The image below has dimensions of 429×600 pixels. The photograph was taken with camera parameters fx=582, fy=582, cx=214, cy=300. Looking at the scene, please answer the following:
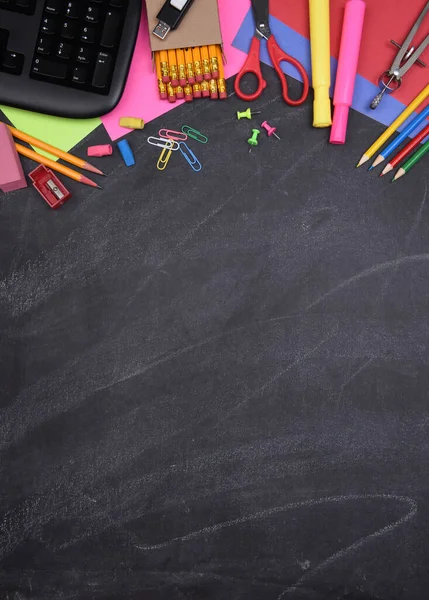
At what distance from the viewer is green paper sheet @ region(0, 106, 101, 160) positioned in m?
0.95

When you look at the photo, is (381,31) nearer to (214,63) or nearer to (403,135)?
(403,135)

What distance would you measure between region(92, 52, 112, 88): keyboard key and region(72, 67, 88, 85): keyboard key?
0.05 ft

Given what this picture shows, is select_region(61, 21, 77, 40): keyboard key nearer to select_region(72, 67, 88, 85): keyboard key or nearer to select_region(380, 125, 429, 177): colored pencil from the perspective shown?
select_region(72, 67, 88, 85): keyboard key

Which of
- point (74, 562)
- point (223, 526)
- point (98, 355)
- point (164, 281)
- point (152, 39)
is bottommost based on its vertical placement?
point (74, 562)

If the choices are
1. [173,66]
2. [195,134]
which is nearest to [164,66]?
[173,66]

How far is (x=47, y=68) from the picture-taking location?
34.9 inches

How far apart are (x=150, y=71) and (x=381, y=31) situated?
1.26ft

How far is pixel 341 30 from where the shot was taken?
3.12 ft

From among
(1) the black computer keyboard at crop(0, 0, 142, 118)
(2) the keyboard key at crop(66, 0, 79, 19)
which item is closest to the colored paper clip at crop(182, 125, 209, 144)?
(1) the black computer keyboard at crop(0, 0, 142, 118)

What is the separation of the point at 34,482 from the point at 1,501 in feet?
0.20

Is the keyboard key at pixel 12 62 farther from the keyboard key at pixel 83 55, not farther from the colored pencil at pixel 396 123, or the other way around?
the colored pencil at pixel 396 123

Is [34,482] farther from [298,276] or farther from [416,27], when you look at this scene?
[416,27]

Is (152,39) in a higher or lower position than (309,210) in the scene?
higher

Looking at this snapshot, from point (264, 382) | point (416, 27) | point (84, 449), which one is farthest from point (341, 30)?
point (84, 449)
